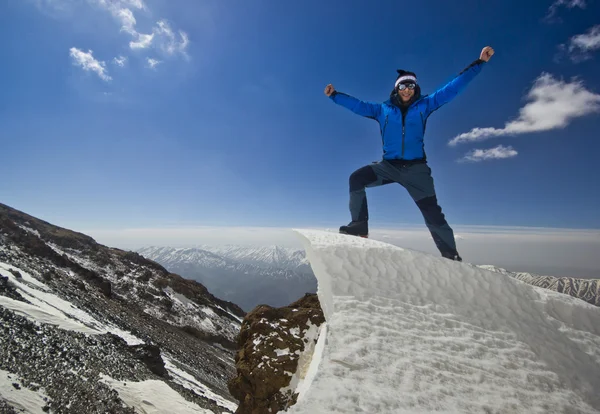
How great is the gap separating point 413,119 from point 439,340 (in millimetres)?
4260

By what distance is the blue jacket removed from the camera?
6.00m

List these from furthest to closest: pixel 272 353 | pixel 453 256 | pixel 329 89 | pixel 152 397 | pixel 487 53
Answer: pixel 152 397, pixel 329 89, pixel 453 256, pixel 487 53, pixel 272 353

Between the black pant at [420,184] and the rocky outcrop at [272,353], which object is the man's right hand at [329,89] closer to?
the black pant at [420,184]

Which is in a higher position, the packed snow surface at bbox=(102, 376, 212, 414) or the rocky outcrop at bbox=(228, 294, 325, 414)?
the rocky outcrop at bbox=(228, 294, 325, 414)

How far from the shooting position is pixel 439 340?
382 cm

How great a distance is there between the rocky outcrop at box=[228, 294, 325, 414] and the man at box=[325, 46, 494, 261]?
312 cm

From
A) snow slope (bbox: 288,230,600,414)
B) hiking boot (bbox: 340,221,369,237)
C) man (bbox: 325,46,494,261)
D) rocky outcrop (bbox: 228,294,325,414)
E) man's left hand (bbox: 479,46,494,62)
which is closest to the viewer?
snow slope (bbox: 288,230,600,414)

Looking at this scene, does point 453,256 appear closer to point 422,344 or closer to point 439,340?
point 439,340

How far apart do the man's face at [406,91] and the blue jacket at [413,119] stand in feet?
0.54

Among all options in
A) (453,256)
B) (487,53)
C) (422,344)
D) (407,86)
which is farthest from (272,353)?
(487,53)

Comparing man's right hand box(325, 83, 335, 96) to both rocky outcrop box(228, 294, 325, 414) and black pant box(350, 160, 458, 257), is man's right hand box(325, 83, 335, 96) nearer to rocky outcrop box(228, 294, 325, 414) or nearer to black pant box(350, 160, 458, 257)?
black pant box(350, 160, 458, 257)

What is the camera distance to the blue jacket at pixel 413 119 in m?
6.00

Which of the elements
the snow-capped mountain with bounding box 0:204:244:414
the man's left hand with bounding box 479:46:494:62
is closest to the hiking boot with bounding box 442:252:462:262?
the man's left hand with bounding box 479:46:494:62

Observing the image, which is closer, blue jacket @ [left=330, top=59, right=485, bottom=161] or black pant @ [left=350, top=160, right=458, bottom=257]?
blue jacket @ [left=330, top=59, right=485, bottom=161]
